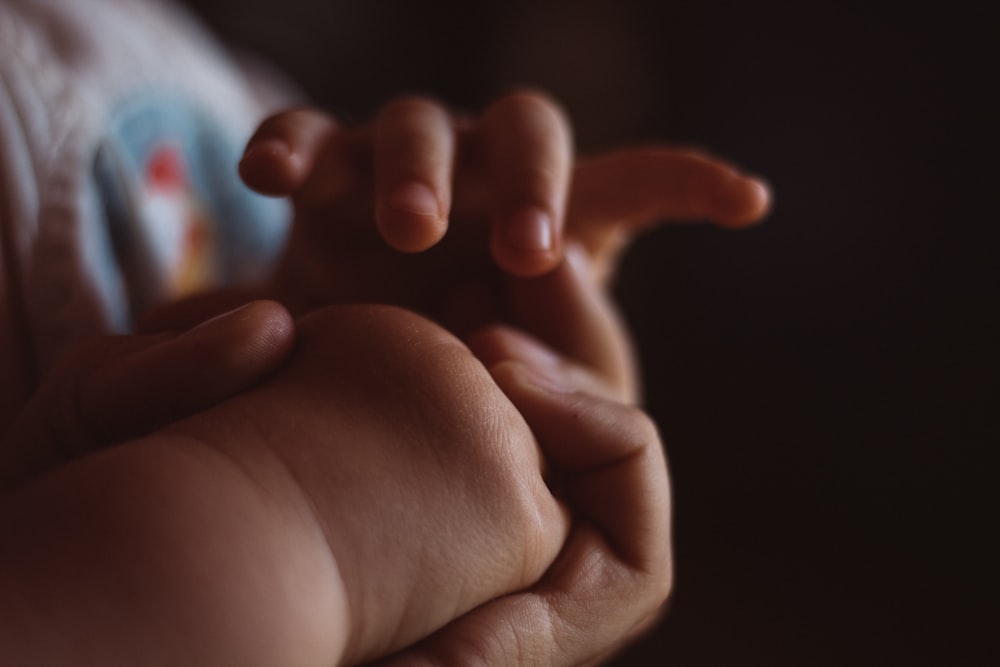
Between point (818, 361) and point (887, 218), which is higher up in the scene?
point (887, 218)

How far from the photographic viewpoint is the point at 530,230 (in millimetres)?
398

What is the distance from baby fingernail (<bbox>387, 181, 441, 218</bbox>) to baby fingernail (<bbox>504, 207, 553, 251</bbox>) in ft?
0.15

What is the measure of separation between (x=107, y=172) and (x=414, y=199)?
28cm

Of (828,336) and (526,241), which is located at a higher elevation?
(526,241)

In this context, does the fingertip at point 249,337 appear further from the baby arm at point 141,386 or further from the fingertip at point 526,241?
the fingertip at point 526,241

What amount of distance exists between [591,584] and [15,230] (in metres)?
0.38

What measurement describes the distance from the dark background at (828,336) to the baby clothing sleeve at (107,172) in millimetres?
597

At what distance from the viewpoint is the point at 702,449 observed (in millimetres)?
1053

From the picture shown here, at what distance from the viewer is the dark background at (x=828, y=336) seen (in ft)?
2.70

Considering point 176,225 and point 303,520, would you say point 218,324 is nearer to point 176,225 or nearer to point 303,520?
point 303,520

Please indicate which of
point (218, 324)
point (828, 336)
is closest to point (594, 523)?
→ point (218, 324)

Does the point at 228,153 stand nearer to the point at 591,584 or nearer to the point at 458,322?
the point at 458,322

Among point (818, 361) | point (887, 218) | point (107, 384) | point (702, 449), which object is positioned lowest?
point (702, 449)

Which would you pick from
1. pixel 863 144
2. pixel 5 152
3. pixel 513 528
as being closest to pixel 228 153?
pixel 5 152
